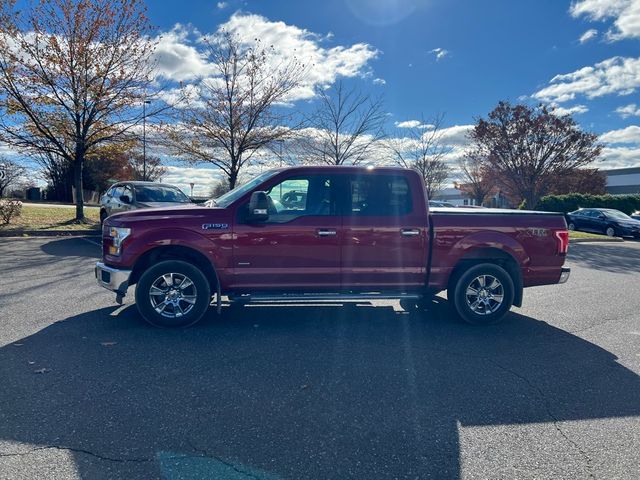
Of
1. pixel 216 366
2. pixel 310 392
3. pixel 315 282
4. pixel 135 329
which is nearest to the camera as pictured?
pixel 310 392

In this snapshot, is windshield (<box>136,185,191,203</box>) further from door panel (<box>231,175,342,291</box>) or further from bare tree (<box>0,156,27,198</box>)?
bare tree (<box>0,156,27,198</box>)

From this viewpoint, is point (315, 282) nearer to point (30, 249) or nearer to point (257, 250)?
point (257, 250)

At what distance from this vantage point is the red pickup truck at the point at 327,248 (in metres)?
4.95

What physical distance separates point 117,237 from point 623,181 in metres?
64.3

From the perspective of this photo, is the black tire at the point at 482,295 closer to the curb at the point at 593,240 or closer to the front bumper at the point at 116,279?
the front bumper at the point at 116,279

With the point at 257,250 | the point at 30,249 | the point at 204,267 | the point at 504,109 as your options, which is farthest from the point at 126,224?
the point at 504,109

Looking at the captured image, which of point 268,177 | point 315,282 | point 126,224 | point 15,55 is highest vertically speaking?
point 15,55

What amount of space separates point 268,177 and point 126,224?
181 cm

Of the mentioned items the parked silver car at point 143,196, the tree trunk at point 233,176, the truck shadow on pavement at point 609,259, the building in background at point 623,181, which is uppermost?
the building in background at point 623,181

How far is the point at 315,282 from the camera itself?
5250mm

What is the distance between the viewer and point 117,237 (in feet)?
16.4

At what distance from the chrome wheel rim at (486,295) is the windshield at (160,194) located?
913 cm

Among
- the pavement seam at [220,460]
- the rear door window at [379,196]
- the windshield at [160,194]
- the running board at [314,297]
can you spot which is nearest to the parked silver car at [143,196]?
the windshield at [160,194]

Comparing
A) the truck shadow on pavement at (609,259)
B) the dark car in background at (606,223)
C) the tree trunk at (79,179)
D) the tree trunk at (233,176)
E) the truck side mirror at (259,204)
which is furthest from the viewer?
the dark car in background at (606,223)
